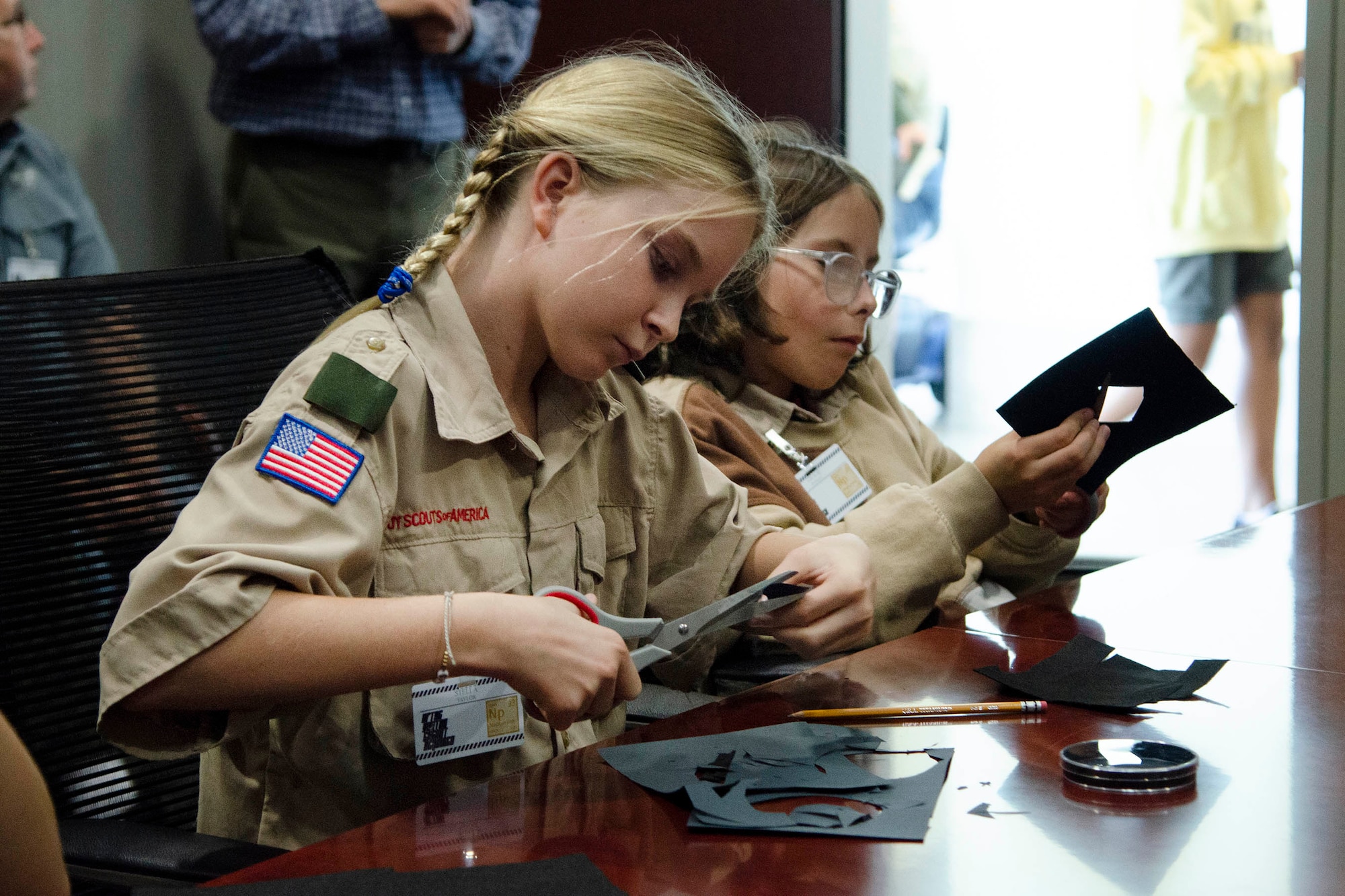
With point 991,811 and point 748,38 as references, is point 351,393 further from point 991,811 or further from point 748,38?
point 748,38

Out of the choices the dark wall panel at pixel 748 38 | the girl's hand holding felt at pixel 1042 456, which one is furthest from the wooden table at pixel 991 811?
the dark wall panel at pixel 748 38

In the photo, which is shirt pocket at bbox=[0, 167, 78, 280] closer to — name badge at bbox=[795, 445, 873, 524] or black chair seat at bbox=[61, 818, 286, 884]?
name badge at bbox=[795, 445, 873, 524]

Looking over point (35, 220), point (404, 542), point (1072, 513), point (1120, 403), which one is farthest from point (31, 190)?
point (1120, 403)

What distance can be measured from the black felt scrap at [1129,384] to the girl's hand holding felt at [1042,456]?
0.04ft

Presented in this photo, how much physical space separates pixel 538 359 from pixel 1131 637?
0.62 m

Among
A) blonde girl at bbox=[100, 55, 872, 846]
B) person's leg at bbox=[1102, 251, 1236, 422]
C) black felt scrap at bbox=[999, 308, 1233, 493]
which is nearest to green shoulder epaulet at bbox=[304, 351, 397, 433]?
blonde girl at bbox=[100, 55, 872, 846]

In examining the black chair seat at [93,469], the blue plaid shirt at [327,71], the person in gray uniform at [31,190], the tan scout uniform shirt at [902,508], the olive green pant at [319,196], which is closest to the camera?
the black chair seat at [93,469]

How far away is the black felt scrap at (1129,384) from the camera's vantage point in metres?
1.33

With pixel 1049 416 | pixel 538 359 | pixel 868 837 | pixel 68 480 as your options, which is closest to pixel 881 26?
pixel 1049 416

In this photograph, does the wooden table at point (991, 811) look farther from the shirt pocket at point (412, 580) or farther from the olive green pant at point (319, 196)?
the olive green pant at point (319, 196)

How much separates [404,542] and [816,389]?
0.92 meters

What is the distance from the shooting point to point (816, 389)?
1918mm

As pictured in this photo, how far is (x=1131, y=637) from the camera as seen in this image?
1240 millimetres

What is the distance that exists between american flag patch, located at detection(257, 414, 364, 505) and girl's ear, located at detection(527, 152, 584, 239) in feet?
0.97
